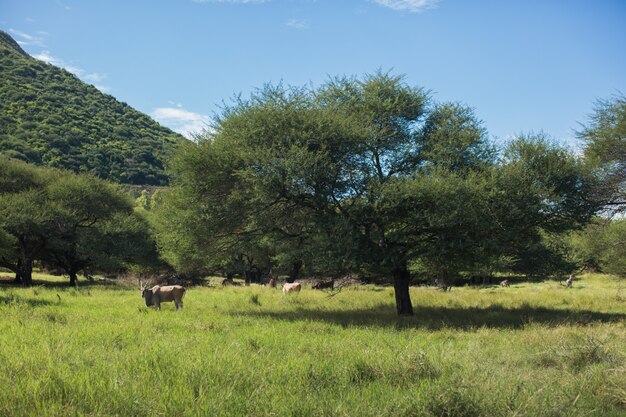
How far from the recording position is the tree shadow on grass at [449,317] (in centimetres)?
1475

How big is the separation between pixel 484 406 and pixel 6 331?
33.6 feet

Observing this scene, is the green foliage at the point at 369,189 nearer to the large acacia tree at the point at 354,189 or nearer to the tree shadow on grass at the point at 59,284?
the large acacia tree at the point at 354,189

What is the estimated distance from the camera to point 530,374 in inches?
279

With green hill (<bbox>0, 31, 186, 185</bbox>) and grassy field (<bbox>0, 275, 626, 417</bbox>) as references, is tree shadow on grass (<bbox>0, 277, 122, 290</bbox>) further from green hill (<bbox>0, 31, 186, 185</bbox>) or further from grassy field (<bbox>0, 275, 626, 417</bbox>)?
green hill (<bbox>0, 31, 186, 185</bbox>)

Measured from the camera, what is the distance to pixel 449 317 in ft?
56.5

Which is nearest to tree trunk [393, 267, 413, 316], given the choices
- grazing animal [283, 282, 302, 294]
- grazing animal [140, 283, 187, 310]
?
grazing animal [140, 283, 187, 310]

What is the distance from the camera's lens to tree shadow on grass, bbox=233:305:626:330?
14.8 meters

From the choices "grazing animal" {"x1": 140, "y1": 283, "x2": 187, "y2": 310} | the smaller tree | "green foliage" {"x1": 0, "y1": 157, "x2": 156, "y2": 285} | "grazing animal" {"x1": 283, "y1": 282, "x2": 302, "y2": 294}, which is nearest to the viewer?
"grazing animal" {"x1": 140, "y1": 283, "x2": 187, "y2": 310}

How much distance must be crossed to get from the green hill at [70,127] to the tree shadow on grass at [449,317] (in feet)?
258

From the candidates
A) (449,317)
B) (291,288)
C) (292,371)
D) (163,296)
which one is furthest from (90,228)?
(292,371)

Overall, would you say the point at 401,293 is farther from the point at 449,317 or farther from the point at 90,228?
the point at 90,228

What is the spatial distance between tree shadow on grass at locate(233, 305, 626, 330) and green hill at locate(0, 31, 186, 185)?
258 feet

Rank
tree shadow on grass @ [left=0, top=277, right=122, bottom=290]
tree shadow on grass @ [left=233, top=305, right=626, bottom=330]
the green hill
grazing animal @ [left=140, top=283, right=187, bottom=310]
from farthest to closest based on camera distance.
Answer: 1. the green hill
2. tree shadow on grass @ [left=0, top=277, right=122, bottom=290]
3. grazing animal @ [left=140, top=283, right=187, bottom=310]
4. tree shadow on grass @ [left=233, top=305, right=626, bottom=330]

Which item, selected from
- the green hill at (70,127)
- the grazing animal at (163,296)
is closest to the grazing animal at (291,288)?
the grazing animal at (163,296)
